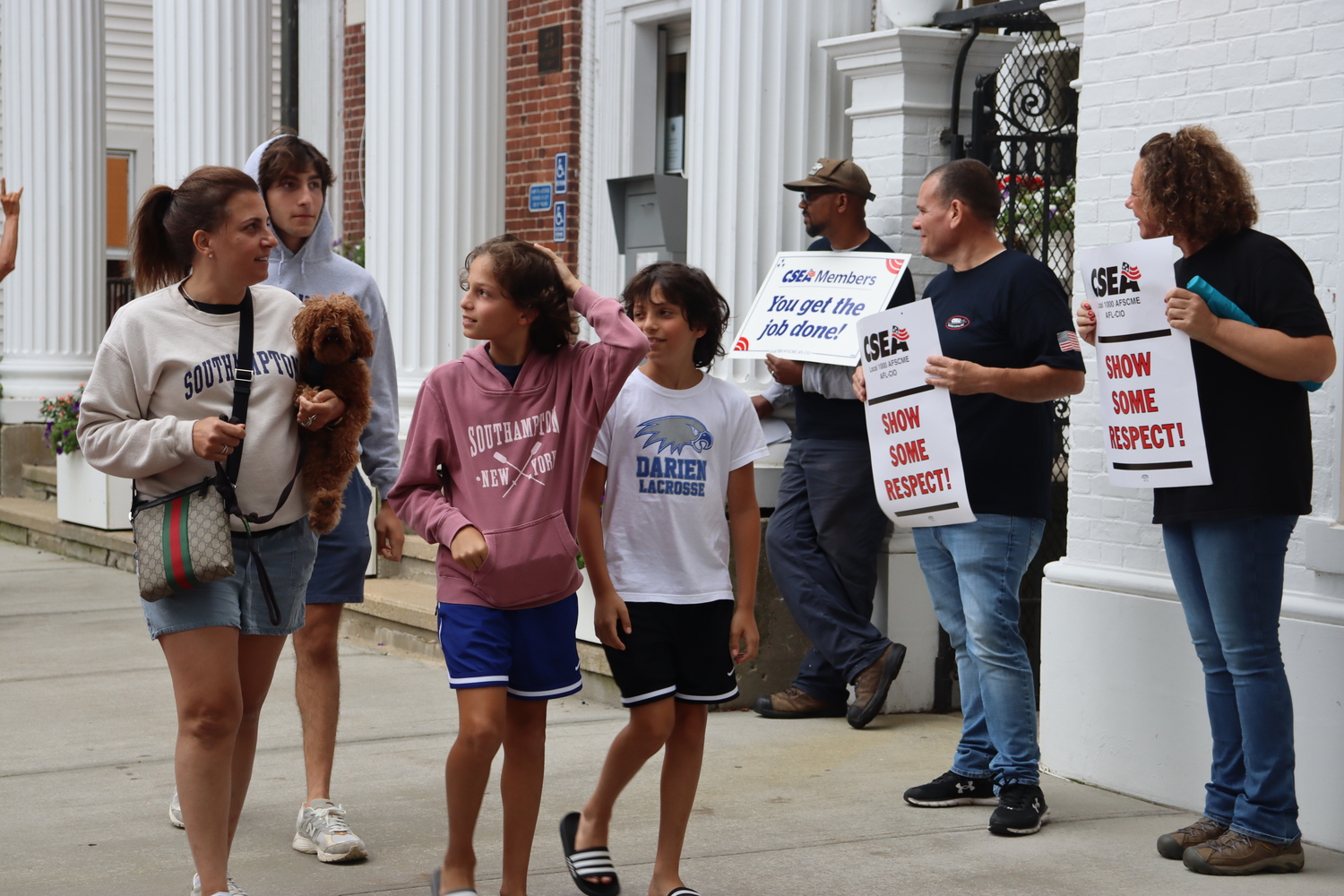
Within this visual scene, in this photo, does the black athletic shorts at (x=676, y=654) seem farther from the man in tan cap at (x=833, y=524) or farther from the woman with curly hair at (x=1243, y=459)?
the man in tan cap at (x=833, y=524)

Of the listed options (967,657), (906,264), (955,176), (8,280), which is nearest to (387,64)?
(906,264)

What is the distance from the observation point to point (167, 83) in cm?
952

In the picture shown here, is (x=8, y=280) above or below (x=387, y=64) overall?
below

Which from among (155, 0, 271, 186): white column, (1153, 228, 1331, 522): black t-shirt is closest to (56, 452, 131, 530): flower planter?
(155, 0, 271, 186): white column

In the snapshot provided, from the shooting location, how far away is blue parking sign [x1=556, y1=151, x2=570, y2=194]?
11.1 metres

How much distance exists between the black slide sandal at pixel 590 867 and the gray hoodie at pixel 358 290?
1.14m

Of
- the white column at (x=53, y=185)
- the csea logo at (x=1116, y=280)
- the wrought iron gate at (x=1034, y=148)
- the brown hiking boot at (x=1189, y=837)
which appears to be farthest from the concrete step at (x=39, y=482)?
the brown hiking boot at (x=1189, y=837)

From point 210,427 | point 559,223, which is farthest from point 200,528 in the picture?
point 559,223

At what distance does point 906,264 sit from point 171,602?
332cm

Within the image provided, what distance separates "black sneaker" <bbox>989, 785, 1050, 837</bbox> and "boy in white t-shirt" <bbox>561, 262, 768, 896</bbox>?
1098 millimetres

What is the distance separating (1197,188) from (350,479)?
2.41 meters

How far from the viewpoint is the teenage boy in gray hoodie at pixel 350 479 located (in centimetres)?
428

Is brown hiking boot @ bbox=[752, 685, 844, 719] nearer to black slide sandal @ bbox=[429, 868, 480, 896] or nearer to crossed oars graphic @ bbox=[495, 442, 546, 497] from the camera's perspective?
black slide sandal @ bbox=[429, 868, 480, 896]

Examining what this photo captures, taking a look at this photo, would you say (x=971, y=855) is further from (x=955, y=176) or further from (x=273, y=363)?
(x=273, y=363)
